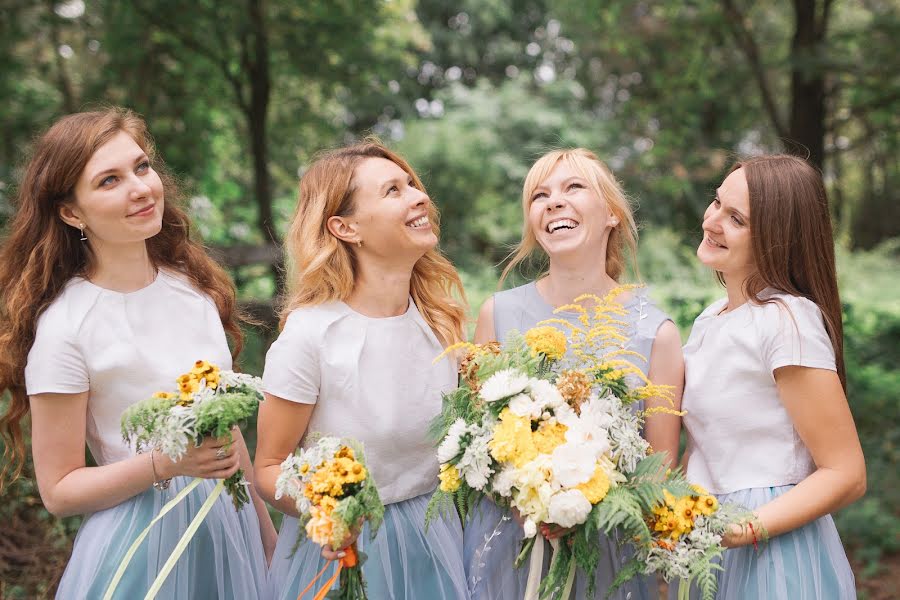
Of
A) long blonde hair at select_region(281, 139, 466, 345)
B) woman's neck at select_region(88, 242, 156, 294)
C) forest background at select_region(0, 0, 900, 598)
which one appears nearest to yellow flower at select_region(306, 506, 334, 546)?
long blonde hair at select_region(281, 139, 466, 345)

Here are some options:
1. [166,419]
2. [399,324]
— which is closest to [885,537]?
[399,324]

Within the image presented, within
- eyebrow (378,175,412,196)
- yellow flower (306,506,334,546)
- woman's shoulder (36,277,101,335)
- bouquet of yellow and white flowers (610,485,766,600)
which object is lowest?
bouquet of yellow and white flowers (610,485,766,600)

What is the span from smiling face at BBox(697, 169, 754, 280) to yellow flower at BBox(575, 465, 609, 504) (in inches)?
39.8

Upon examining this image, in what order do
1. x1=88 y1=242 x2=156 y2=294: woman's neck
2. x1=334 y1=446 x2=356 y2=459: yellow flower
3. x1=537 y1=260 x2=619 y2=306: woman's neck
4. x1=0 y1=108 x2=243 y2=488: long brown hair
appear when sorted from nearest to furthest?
x1=334 y1=446 x2=356 y2=459: yellow flower, x1=0 y1=108 x2=243 y2=488: long brown hair, x1=88 y1=242 x2=156 y2=294: woman's neck, x1=537 y1=260 x2=619 y2=306: woman's neck

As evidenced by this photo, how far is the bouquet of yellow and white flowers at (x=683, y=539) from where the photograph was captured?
2350mm

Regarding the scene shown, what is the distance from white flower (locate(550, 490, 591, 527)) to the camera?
2.21m

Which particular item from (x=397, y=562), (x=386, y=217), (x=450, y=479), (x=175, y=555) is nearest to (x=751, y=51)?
(x=386, y=217)

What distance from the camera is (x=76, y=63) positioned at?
1153 cm

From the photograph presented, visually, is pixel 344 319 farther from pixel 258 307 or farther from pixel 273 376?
pixel 258 307

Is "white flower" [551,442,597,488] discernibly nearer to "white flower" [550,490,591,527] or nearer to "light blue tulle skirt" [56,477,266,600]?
"white flower" [550,490,591,527]

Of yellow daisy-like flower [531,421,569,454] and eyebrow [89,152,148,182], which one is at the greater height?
eyebrow [89,152,148,182]

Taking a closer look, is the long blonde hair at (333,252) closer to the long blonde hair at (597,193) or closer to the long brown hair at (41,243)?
the long blonde hair at (597,193)

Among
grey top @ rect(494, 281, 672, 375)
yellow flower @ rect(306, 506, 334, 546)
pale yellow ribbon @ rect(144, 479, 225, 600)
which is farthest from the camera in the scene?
grey top @ rect(494, 281, 672, 375)

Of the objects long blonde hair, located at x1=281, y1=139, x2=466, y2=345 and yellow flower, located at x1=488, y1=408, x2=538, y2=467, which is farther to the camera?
long blonde hair, located at x1=281, y1=139, x2=466, y2=345
